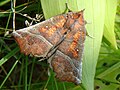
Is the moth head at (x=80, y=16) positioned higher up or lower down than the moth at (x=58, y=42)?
higher up

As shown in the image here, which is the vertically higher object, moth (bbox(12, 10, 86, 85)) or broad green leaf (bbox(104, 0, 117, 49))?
broad green leaf (bbox(104, 0, 117, 49))

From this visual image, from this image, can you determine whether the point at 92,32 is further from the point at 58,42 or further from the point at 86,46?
the point at 58,42

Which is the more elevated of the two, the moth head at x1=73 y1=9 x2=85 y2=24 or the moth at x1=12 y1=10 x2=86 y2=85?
the moth head at x1=73 y1=9 x2=85 y2=24

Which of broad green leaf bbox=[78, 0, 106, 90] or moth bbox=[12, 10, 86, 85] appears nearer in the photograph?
broad green leaf bbox=[78, 0, 106, 90]

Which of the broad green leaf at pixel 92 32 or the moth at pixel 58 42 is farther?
the moth at pixel 58 42

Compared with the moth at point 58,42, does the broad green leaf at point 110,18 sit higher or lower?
higher
